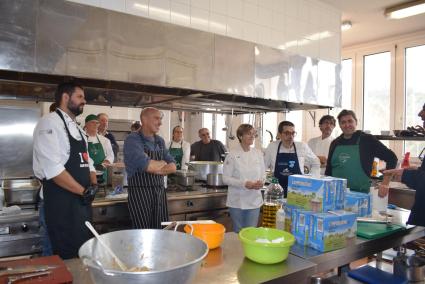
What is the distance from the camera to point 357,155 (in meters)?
2.64

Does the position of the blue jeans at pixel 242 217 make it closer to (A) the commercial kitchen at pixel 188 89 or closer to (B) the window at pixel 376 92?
(A) the commercial kitchen at pixel 188 89

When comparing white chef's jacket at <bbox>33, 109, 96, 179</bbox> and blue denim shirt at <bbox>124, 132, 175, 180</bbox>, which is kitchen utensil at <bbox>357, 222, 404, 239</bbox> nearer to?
blue denim shirt at <bbox>124, 132, 175, 180</bbox>

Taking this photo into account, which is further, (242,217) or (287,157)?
(287,157)

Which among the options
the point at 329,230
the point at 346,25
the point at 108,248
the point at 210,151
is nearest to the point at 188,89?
the point at 329,230

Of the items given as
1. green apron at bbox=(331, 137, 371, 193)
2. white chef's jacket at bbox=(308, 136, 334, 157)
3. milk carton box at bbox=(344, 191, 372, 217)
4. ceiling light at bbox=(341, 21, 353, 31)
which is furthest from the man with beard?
ceiling light at bbox=(341, 21, 353, 31)

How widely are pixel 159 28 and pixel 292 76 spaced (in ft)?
4.68

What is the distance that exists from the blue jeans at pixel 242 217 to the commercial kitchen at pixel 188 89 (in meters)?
0.21

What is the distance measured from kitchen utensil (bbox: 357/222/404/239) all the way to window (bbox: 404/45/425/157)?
3.46 metres

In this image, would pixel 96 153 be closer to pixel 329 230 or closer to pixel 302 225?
pixel 302 225

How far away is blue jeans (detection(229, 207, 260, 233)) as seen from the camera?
103 inches

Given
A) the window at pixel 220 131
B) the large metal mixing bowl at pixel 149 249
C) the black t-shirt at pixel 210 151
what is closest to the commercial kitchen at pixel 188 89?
the large metal mixing bowl at pixel 149 249

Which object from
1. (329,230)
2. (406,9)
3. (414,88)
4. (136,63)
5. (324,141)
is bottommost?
(329,230)

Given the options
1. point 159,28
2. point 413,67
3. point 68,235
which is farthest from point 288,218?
point 413,67

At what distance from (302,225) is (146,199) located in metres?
1.20
